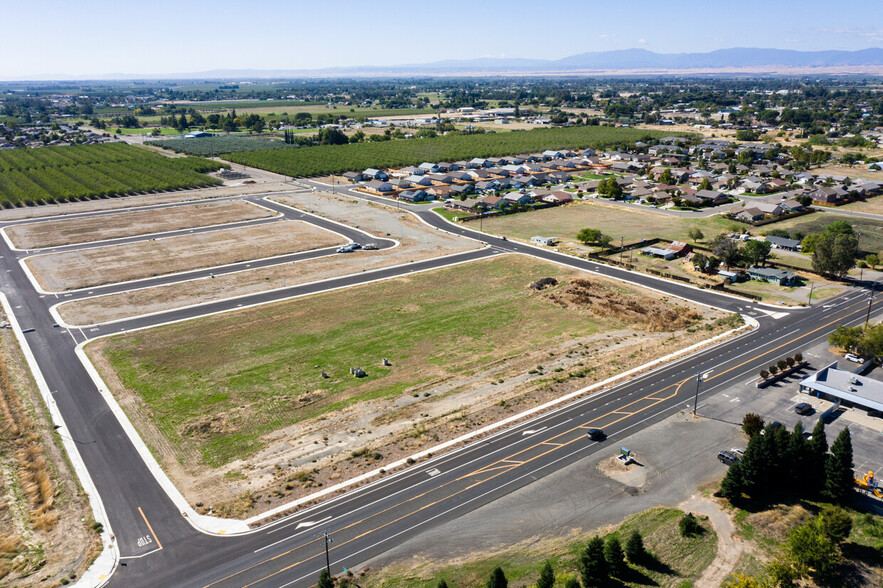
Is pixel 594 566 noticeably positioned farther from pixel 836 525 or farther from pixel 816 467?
pixel 816 467

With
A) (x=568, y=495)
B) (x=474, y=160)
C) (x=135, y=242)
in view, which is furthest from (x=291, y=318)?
(x=474, y=160)

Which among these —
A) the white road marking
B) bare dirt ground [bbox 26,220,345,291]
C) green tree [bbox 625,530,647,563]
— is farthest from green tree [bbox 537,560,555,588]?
bare dirt ground [bbox 26,220,345,291]

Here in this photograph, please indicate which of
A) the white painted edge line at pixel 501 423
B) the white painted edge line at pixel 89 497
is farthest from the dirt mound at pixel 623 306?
the white painted edge line at pixel 89 497

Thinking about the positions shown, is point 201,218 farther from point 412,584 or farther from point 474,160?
point 412,584

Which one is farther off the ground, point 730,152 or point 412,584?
point 730,152

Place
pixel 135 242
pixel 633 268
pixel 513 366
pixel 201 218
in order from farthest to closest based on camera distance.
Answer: pixel 201 218 < pixel 135 242 < pixel 633 268 < pixel 513 366
